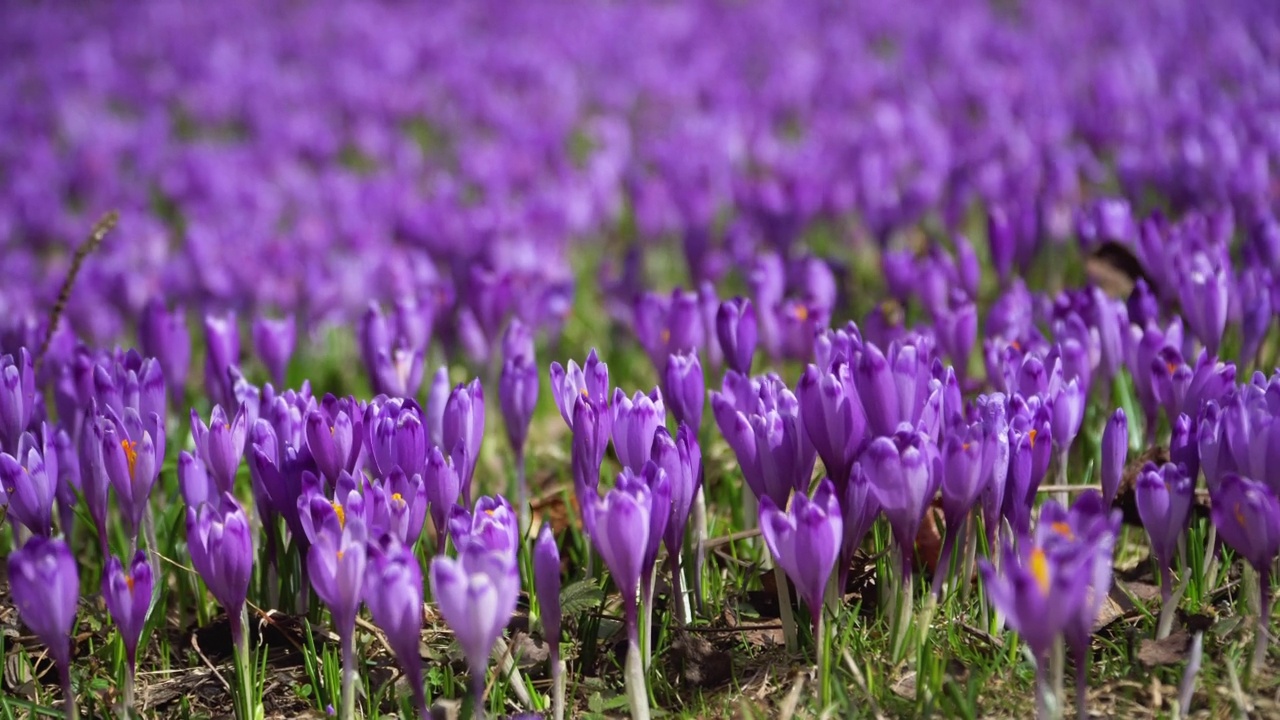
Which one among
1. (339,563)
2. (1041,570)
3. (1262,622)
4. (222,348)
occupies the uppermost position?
(222,348)

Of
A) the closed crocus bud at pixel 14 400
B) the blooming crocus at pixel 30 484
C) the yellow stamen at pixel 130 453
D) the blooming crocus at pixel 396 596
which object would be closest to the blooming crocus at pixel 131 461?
the yellow stamen at pixel 130 453

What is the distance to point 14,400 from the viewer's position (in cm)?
279

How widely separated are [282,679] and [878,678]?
1.16m

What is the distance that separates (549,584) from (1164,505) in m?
1.08

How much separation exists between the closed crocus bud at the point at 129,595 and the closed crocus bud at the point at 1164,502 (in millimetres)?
1725

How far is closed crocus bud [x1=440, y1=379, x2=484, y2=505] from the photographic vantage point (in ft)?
8.67

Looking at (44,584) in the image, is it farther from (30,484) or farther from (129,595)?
(30,484)

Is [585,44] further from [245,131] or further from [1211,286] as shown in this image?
[1211,286]

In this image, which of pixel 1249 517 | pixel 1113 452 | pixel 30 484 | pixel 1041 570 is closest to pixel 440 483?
pixel 30 484

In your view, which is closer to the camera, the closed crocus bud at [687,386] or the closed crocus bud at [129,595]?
the closed crocus bud at [129,595]

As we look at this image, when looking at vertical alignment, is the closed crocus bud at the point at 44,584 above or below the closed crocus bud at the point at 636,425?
below

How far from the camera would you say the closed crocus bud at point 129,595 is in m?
2.25

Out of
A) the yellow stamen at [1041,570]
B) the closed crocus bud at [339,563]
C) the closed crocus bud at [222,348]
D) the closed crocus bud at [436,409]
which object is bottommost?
the yellow stamen at [1041,570]

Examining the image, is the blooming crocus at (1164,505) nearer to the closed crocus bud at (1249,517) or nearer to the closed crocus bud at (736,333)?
the closed crocus bud at (1249,517)
